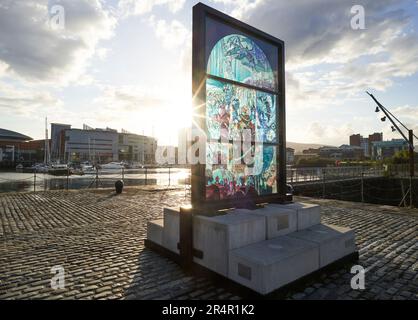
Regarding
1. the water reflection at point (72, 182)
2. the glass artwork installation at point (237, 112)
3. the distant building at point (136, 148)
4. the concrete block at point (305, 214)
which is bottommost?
the water reflection at point (72, 182)

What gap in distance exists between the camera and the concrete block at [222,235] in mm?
4301

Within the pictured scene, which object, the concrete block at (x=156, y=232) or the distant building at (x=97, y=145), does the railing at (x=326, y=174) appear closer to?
the concrete block at (x=156, y=232)

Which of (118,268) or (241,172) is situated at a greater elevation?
(241,172)

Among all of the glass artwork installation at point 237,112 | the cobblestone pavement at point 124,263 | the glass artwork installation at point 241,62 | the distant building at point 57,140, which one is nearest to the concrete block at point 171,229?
the cobblestone pavement at point 124,263

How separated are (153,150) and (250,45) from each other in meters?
146

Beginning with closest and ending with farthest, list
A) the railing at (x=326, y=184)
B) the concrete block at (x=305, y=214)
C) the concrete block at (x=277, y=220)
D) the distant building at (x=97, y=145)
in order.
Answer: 1. the concrete block at (x=277, y=220)
2. the concrete block at (x=305, y=214)
3. the railing at (x=326, y=184)
4. the distant building at (x=97, y=145)

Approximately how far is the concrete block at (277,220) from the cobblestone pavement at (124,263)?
1076 mm

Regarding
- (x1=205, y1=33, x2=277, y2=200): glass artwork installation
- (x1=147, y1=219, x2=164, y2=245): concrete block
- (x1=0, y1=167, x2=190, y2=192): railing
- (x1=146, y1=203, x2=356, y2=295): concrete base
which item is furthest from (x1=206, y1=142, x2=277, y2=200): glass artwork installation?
(x1=0, y1=167, x2=190, y2=192): railing

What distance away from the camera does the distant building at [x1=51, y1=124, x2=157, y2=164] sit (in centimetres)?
11262

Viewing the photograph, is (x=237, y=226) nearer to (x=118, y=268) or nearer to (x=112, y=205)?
(x=118, y=268)

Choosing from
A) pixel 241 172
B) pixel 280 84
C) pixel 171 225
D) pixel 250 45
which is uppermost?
pixel 250 45

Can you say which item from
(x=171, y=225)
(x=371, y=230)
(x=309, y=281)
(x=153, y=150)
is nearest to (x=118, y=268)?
(x=171, y=225)

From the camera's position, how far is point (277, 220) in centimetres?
520

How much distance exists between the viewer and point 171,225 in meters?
5.60
